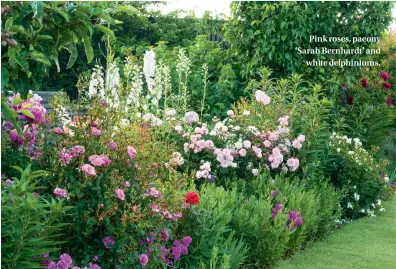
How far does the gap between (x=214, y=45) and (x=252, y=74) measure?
1299mm

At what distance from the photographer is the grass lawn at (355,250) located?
5.56 m

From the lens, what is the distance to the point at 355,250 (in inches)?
241

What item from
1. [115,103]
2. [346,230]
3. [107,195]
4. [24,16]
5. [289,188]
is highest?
[24,16]

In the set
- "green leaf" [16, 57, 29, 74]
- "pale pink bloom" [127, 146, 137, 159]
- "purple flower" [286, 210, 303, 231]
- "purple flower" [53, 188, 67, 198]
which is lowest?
"purple flower" [286, 210, 303, 231]

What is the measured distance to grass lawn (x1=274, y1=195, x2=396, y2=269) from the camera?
5.56 metres

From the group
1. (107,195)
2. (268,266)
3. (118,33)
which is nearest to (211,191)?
(268,266)

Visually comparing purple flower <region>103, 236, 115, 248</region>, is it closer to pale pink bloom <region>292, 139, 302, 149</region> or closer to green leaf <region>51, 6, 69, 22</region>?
green leaf <region>51, 6, 69, 22</region>

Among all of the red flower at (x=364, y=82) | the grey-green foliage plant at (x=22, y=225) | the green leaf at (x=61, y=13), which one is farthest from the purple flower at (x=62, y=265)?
the red flower at (x=364, y=82)

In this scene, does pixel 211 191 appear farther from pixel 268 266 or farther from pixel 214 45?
pixel 214 45

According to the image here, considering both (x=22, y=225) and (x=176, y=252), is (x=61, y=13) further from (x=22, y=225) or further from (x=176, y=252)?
(x=176, y=252)

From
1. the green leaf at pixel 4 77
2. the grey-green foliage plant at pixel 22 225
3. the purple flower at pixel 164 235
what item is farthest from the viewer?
the purple flower at pixel 164 235

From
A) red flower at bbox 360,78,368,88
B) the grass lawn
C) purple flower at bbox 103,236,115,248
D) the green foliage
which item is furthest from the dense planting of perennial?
red flower at bbox 360,78,368,88

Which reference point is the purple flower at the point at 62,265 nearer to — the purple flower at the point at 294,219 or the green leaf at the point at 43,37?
the green leaf at the point at 43,37

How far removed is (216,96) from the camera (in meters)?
8.80
